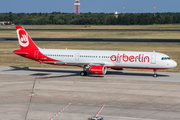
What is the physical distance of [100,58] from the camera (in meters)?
44.3

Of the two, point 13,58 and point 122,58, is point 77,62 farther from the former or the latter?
point 13,58

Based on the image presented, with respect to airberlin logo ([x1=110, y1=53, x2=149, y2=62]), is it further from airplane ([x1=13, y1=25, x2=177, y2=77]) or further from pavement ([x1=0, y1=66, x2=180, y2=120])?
pavement ([x1=0, y1=66, x2=180, y2=120])

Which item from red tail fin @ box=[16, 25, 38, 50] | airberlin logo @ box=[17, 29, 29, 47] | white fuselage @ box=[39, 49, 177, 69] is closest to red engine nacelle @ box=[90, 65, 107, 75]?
white fuselage @ box=[39, 49, 177, 69]

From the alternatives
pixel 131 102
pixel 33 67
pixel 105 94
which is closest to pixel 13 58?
pixel 33 67

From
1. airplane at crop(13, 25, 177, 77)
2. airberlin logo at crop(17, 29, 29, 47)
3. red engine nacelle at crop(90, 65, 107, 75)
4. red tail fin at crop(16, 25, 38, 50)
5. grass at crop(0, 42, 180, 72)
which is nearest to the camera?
red engine nacelle at crop(90, 65, 107, 75)

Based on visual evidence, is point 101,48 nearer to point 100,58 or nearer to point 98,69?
point 100,58

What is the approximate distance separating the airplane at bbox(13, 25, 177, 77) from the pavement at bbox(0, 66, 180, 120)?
1849 mm

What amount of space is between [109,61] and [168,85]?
10668 mm

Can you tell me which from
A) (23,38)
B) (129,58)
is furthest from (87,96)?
(23,38)

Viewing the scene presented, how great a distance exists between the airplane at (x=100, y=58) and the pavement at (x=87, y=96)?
1.85 meters

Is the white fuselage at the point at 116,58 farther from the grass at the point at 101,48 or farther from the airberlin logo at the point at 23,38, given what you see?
the grass at the point at 101,48

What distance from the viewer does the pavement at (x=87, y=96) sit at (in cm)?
2505

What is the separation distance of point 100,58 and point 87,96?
13.7 m

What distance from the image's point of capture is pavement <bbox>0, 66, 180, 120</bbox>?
82.2 feet
